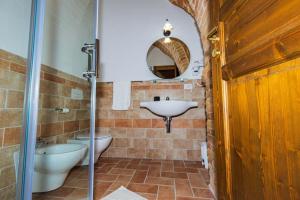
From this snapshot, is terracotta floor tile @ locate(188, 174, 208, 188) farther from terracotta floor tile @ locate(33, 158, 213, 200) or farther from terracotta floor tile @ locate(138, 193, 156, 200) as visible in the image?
terracotta floor tile @ locate(138, 193, 156, 200)

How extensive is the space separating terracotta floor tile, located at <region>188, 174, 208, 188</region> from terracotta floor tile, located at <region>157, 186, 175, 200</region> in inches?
9.6

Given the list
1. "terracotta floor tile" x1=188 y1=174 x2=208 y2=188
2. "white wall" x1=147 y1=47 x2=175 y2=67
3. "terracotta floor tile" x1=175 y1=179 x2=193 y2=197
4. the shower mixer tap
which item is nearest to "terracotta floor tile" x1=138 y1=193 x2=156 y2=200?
"terracotta floor tile" x1=175 y1=179 x2=193 y2=197

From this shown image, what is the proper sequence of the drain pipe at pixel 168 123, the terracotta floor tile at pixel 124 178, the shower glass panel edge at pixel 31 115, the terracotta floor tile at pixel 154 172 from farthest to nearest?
the drain pipe at pixel 168 123
the terracotta floor tile at pixel 154 172
the terracotta floor tile at pixel 124 178
the shower glass panel edge at pixel 31 115

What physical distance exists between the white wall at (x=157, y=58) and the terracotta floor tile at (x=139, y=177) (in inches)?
59.1

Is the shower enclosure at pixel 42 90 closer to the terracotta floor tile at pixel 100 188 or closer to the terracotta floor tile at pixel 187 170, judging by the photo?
the terracotta floor tile at pixel 100 188

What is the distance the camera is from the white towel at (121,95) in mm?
2361

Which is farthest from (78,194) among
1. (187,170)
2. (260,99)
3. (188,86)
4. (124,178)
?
(188,86)

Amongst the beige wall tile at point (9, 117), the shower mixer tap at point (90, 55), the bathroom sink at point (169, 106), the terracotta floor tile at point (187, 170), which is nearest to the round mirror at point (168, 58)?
the bathroom sink at point (169, 106)

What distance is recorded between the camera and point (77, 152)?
49.2 inches

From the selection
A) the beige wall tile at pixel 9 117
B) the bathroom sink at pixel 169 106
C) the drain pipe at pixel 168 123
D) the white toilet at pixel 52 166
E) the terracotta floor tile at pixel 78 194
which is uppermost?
the bathroom sink at pixel 169 106

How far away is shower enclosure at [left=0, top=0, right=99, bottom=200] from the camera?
0.72 meters

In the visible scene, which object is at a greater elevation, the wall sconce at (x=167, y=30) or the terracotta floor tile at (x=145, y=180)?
the wall sconce at (x=167, y=30)

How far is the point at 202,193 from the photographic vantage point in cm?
133

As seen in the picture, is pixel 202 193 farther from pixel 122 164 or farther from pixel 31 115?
pixel 31 115
